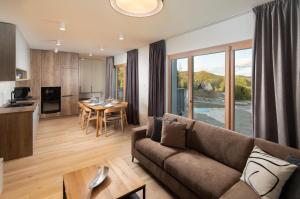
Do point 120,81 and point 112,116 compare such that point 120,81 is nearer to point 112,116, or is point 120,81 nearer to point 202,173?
point 112,116

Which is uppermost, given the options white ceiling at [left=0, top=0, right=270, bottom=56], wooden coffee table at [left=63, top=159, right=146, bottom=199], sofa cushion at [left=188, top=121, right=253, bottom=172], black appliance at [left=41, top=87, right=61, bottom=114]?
white ceiling at [left=0, top=0, right=270, bottom=56]

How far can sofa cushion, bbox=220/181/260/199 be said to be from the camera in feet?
4.74

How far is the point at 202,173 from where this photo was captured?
5.89 ft

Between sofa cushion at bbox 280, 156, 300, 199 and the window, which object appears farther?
the window

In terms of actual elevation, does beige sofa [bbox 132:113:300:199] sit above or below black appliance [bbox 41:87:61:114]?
below

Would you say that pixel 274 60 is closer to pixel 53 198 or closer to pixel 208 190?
pixel 208 190

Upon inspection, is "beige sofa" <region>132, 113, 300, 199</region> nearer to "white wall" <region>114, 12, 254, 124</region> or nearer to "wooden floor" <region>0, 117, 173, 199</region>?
"wooden floor" <region>0, 117, 173, 199</region>

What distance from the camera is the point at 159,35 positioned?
12.5 feet

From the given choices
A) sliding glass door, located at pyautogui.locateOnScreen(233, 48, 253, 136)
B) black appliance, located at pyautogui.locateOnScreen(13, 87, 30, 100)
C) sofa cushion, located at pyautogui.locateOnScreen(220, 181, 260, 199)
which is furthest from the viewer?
black appliance, located at pyautogui.locateOnScreen(13, 87, 30, 100)

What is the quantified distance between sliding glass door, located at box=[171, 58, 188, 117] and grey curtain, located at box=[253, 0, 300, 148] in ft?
5.41

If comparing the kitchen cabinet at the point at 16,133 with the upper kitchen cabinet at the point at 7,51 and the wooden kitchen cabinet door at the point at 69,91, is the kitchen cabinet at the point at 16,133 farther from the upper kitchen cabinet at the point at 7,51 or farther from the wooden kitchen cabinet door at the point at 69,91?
the wooden kitchen cabinet door at the point at 69,91

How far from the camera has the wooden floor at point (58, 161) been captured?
219cm

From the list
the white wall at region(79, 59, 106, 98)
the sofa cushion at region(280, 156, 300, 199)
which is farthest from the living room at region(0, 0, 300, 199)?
the white wall at region(79, 59, 106, 98)

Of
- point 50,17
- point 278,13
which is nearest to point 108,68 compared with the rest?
point 50,17
